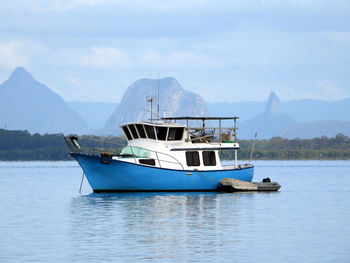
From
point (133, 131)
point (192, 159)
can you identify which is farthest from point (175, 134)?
point (133, 131)

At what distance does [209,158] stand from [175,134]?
3300 mm

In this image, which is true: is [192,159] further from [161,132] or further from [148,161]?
[148,161]

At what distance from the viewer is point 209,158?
53969mm

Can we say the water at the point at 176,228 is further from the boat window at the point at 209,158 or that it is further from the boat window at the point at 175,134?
the boat window at the point at 175,134

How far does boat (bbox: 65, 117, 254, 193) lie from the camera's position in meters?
50.4

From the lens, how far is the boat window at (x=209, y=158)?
53.6m

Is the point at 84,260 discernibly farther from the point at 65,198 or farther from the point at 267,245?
the point at 65,198

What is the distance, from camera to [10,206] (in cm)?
4775

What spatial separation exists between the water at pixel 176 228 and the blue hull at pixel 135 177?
0.77m

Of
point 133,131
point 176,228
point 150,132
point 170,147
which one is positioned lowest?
point 176,228

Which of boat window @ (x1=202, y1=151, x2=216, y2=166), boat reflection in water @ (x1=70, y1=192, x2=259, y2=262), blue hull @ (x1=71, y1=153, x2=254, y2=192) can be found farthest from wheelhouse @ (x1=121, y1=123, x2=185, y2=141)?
boat reflection in water @ (x1=70, y1=192, x2=259, y2=262)

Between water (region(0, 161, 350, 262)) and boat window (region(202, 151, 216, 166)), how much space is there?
300cm

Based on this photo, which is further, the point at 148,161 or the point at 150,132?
the point at 150,132

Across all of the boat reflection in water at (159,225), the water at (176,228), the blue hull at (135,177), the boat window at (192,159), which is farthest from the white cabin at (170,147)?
the water at (176,228)
